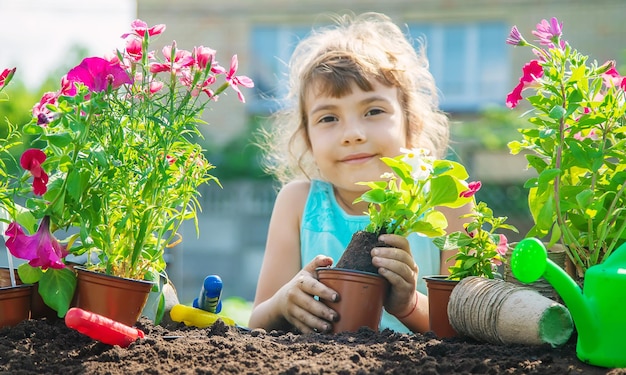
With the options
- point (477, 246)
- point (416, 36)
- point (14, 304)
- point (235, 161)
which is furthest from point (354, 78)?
point (416, 36)

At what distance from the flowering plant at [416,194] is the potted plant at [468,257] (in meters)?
0.04

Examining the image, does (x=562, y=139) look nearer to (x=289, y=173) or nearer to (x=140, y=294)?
(x=140, y=294)

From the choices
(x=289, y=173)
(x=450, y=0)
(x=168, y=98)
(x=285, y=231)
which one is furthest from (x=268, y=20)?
(x=168, y=98)

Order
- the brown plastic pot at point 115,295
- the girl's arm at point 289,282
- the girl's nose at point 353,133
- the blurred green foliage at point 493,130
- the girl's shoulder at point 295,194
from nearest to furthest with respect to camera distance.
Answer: the brown plastic pot at point 115,295
the girl's arm at point 289,282
the girl's nose at point 353,133
the girl's shoulder at point 295,194
the blurred green foliage at point 493,130

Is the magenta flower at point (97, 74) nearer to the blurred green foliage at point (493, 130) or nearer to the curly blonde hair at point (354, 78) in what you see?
the curly blonde hair at point (354, 78)

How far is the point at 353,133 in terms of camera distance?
7.79 ft

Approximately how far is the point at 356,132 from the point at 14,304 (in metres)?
1.23

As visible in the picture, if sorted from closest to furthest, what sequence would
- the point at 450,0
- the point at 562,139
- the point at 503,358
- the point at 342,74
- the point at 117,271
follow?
1. the point at 503,358
2. the point at 562,139
3. the point at 117,271
4. the point at 342,74
5. the point at 450,0

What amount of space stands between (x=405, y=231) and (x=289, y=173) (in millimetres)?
1831

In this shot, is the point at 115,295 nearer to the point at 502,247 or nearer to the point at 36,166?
the point at 36,166

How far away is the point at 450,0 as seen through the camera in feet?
41.2

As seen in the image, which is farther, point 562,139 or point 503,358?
point 562,139

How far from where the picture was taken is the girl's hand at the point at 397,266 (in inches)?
62.8

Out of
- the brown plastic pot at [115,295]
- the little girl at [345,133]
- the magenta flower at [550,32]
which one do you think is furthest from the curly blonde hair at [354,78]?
the brown plastic pot at [115,295]
